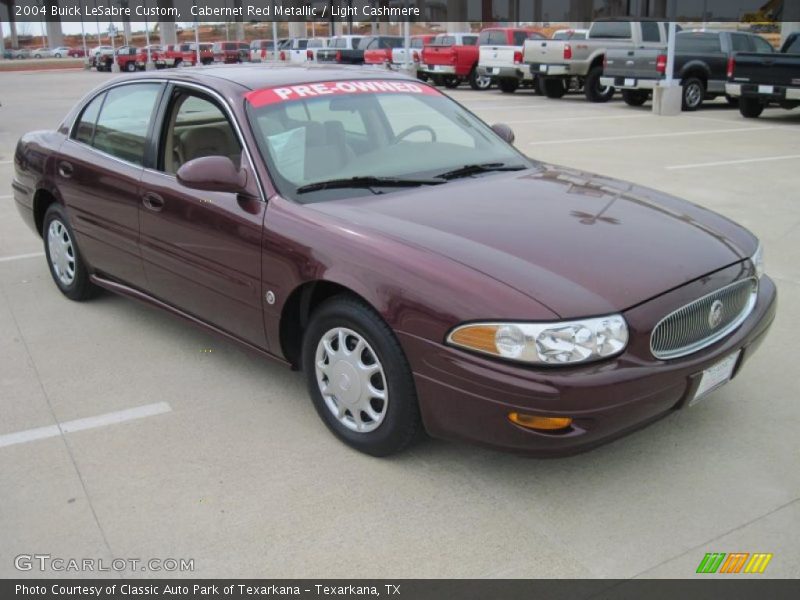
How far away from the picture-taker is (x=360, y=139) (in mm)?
4137

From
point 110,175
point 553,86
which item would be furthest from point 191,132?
point 553,86

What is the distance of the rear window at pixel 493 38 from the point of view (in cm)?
2384

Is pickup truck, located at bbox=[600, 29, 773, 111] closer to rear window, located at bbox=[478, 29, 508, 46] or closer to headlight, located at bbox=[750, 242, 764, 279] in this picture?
rear window, located at bbox=[478, 29, 508, 46]

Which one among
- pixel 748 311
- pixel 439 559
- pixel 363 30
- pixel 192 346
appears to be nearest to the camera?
pixel 439 559

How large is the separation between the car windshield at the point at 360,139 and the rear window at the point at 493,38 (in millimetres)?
20317

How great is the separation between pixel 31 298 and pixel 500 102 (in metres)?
16.6

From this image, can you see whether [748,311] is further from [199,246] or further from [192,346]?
[192,346]

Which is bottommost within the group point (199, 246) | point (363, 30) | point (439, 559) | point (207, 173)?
point (439, 559)

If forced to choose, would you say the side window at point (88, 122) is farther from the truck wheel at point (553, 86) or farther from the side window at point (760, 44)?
the truck wheel at point (553, 86)

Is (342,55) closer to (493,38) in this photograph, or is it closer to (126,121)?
(493,38)

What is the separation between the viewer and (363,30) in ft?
320

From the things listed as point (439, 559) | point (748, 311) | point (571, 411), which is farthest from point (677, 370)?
point (439, 559)

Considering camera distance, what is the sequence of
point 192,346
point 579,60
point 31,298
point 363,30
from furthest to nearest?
1. point 363,30
2. point 579,60
3. point 31,298
4. point 192,346

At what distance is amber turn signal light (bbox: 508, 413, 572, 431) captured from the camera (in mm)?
2877
